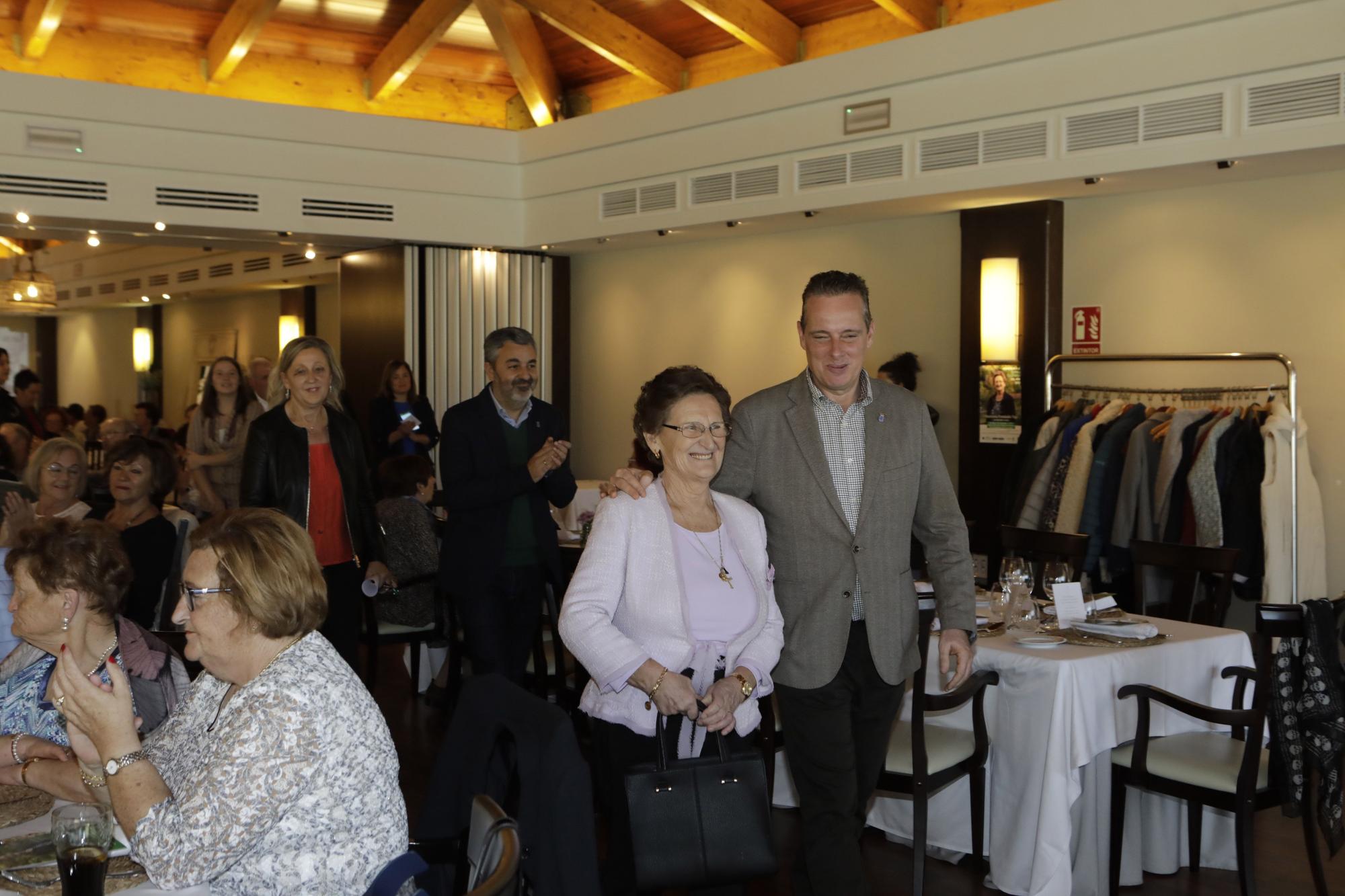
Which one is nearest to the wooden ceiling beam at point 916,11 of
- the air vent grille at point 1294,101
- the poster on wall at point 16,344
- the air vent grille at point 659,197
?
the air vent grille at point 659,197

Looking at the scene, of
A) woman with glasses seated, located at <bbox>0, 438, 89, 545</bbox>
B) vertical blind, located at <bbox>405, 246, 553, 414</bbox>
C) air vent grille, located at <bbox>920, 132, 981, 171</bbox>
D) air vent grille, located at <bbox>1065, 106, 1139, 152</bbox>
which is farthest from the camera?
vertical blind, located at <bbox>405, 246, 553, 414</bbox>

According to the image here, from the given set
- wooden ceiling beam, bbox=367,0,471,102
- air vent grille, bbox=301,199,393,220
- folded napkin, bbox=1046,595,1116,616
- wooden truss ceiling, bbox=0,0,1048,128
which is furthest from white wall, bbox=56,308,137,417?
folded napkin, bbox=1046,595,1116,616

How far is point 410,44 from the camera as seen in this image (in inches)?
383

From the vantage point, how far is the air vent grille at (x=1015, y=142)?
6.88 metres

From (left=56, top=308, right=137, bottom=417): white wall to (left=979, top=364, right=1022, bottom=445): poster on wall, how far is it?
13785 millimetres

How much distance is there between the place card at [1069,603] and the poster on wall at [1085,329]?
130 inches

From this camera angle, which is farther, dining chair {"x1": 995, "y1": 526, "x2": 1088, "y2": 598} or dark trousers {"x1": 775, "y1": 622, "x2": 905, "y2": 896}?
dining chair {"x1": 995, "y1": 526, "x2": 1088, "y2": 598}

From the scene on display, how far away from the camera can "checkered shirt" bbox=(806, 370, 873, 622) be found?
10.7 ft

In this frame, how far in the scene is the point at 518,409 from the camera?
4.66 meters

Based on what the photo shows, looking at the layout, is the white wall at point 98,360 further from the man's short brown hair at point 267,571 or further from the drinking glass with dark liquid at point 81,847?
the drinking glass with dark liquid at point 81,847

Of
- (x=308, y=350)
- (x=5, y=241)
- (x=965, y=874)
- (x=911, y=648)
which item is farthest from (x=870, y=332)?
(x=5, y=241)

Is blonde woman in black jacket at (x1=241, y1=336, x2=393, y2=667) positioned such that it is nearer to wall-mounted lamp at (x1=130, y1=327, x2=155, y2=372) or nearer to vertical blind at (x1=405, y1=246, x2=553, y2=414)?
vertical blind at (x1=405, y1=246, x2=553, y2=414)

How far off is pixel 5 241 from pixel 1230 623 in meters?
16.2

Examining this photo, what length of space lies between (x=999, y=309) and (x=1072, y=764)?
4.34 m
